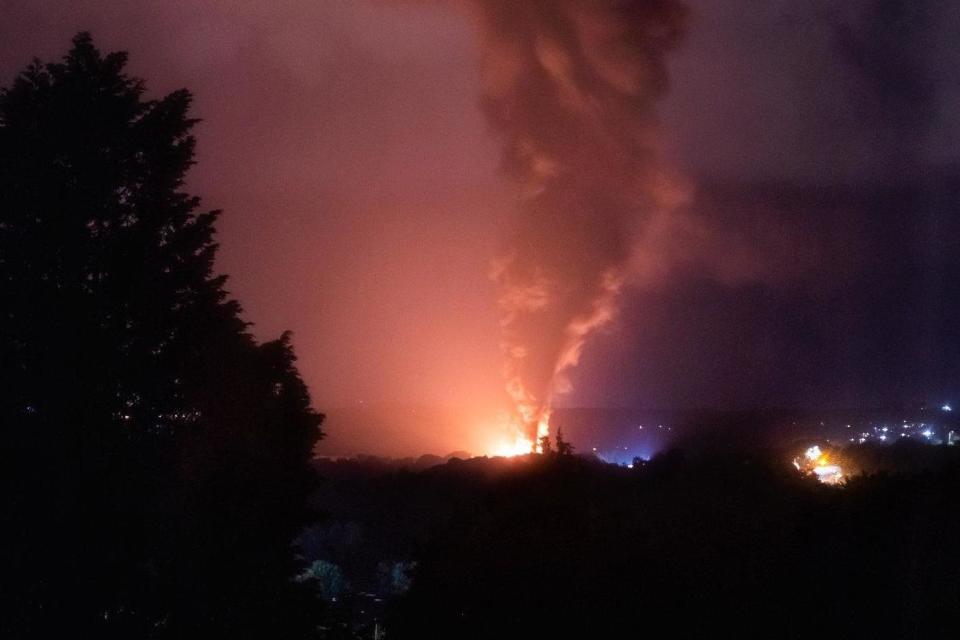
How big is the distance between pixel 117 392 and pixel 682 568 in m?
8.66

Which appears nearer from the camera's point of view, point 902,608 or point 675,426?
point 902,608

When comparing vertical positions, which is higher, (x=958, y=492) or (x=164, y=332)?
(x=164, y=332)

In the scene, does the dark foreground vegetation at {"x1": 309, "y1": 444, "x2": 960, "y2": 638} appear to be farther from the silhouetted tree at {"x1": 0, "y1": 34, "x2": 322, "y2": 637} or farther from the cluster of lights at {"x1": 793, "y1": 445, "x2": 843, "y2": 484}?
the cluster of lights at {"x1": 793, "y1": 445, "x2": 843, "y2": 484}

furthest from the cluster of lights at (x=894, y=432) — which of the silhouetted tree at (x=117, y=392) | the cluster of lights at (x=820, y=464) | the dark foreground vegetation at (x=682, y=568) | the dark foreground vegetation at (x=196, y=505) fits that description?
the silhouetted tree at (x=117, y=392)

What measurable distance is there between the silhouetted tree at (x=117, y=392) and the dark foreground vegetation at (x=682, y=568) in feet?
9.93

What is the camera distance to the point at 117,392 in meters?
13.4

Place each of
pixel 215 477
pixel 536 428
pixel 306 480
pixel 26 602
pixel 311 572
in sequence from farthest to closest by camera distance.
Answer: pixel 536 428, pixel 311 572, pixel 306 480, pixel 215 477, pixel 26 602

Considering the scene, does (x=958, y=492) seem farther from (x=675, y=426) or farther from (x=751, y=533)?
(x=675, y=426)

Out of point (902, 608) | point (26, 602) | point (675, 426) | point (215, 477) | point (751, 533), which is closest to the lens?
point (902, 608)

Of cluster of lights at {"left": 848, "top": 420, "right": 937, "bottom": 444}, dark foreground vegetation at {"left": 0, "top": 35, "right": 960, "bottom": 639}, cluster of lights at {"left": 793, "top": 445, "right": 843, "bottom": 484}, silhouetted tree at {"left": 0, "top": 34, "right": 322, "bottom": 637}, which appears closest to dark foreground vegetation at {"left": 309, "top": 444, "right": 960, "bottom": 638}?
dark foreground vegetation at {"left": 0, "top": 35, "right": 960, "bottom": 639}

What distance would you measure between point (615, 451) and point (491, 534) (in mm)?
71331

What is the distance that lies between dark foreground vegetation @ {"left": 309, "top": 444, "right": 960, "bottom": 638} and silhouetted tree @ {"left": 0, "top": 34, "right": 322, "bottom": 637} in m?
3.03

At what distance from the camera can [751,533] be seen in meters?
15.0

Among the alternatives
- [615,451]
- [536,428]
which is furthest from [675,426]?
[536,428]
